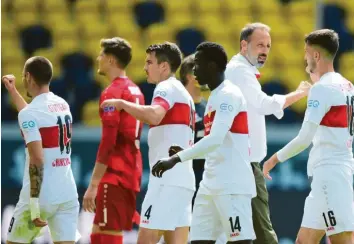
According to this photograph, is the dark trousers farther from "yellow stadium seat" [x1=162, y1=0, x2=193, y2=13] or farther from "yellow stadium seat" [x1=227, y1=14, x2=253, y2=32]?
"yellow stadium seat" [x1=162, y1=0, x2=193, y2=13]

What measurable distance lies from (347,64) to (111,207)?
8.16 meters

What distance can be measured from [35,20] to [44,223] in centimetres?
915

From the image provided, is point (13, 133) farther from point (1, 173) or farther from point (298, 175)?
point (298, 175)

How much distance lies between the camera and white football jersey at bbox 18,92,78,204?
8.39 meters

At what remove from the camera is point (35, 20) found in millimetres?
17031

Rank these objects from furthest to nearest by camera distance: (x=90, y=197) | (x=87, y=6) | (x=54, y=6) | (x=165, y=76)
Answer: (x=87, y=6) < (x=54, y=6) < (x=165, y=76) < (x=90, y=197)

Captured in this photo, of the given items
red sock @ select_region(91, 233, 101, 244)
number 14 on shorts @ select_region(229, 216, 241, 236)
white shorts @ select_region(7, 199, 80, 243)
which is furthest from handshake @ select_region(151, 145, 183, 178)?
red sock @ select_region(91, 233, 101, 244)

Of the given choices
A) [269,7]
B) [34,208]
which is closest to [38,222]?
[34,208]

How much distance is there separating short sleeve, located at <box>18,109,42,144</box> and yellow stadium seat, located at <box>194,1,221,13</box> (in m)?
9.14

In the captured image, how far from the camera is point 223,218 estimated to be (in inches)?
310

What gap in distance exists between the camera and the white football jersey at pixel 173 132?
8609 millimetres

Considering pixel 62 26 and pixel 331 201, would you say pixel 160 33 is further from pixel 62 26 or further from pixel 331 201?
pixel 331 201

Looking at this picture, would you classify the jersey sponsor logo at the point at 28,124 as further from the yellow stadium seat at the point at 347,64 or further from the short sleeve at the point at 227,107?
the yellow stadium seat at the point at 347,64

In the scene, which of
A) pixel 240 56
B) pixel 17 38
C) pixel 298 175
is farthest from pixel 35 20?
pixel 240 56
